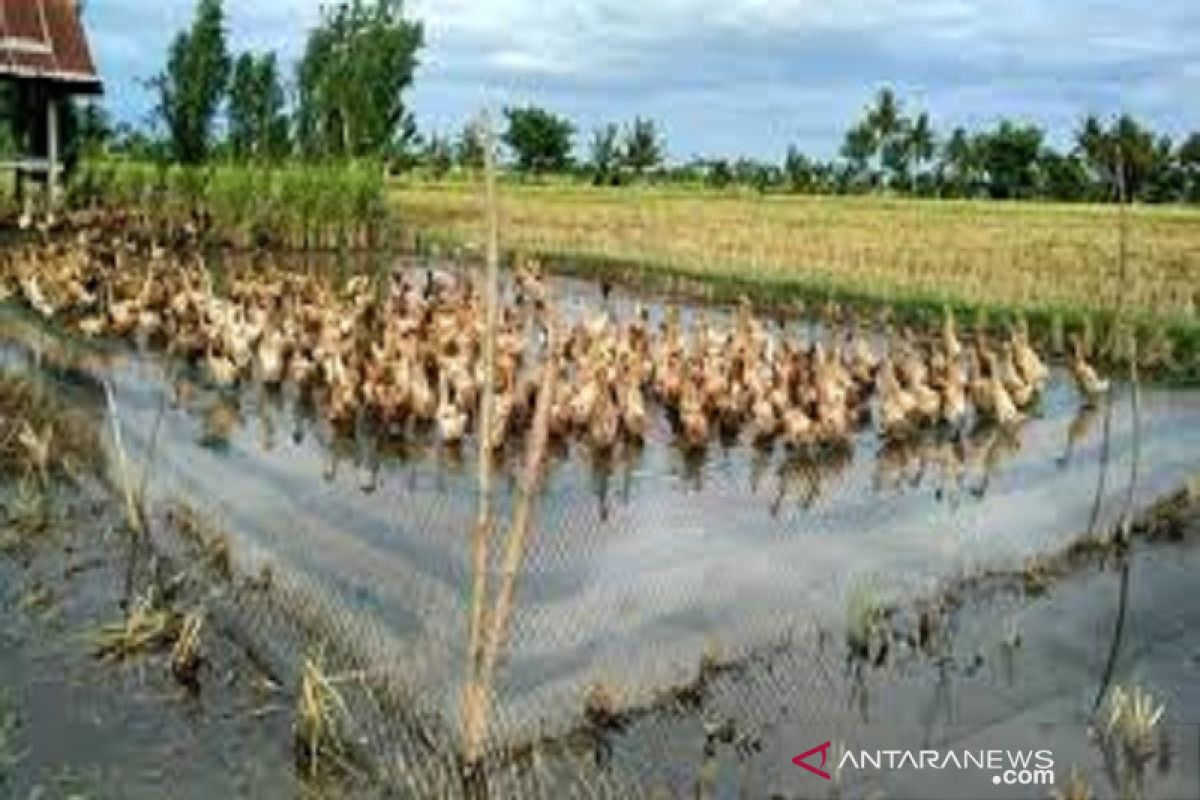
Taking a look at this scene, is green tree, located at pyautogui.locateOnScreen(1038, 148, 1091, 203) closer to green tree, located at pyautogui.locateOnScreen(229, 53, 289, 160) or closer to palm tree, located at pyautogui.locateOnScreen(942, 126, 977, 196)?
palm tree, located at pyautogui.locateOnScreen(942, 126, 977, 196)

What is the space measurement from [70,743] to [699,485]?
773 cm

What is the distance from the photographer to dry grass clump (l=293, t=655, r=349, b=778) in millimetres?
8750

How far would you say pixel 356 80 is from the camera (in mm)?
48531

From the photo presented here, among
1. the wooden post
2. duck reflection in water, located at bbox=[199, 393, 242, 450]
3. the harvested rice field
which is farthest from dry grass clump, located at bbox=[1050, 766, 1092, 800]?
the wooden post

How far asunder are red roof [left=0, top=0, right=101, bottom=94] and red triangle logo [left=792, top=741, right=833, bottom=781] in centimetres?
3412

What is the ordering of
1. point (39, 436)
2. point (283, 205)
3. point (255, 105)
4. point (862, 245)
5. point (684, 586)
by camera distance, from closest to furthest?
point (684, 586) → point (39, 436) → point (283, 205) → point (862, 245) → point (255, 105)

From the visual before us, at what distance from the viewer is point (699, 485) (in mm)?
15953

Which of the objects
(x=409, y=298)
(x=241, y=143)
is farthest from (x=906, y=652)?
(x=241, y=143)

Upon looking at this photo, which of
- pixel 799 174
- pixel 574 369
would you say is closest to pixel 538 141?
pixel 799 174

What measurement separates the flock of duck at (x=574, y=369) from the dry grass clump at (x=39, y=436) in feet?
7.09

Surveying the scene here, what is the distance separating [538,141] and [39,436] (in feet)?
269

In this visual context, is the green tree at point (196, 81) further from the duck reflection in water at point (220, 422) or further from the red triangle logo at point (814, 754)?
the red triangle logo at point (814, 754)

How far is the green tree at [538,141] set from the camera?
9688 centimetres

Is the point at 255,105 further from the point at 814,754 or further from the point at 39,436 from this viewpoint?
the point at 814,754
